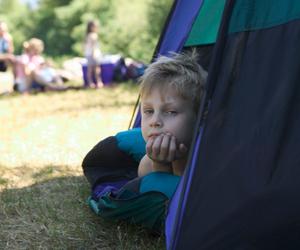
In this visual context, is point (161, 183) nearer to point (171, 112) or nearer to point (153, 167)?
point (153, 167)

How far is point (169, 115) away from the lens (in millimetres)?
2035

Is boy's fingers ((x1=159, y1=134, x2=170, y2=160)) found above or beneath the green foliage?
above

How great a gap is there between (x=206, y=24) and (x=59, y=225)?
1487 mm

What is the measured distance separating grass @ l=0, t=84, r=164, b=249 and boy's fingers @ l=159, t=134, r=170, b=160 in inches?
12.5

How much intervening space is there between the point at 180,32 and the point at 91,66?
18.2 ft

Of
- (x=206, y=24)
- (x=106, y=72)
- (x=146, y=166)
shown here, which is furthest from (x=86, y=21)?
(x=146, y=166)

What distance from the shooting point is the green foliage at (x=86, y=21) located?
46.9 ft

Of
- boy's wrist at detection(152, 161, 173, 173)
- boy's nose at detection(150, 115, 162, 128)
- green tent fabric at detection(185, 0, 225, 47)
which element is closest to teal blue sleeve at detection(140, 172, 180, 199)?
boy's wrist at detection(152, 161, 173, 173)

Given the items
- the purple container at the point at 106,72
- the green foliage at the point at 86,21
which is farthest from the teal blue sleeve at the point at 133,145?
the green foliage at the point at 86,21

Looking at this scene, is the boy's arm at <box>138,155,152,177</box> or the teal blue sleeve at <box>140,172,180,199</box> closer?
the teal blue sleeve at <box>140,172,180,199</box>

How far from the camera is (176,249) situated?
1529 mm

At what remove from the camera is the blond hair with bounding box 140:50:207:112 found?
2053 millimetres

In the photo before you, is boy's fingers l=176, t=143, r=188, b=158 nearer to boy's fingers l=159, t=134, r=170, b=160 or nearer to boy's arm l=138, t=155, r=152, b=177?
boy's fingers l=159, t=134, r=170, b=160

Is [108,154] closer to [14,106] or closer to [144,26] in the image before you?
[14,106]
